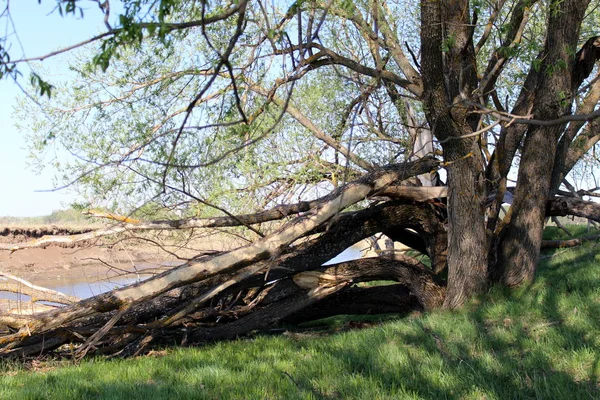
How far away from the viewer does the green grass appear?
16.7 ft

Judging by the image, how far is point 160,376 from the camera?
20.4ft

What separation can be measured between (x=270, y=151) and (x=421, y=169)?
3.19m

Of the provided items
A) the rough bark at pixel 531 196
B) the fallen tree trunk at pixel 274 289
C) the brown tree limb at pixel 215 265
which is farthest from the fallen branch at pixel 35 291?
the rough bark at pixel 531 196

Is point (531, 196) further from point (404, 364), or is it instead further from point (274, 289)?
point (404, 364)

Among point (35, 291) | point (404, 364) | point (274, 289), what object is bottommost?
point (404, 364)

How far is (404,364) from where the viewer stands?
5770mm

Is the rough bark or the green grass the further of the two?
the rough bark

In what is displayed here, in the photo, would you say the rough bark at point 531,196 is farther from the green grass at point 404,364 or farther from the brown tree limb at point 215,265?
the brown tree limb at point 215,265

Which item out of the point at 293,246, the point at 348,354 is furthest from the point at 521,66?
the point at 348,354

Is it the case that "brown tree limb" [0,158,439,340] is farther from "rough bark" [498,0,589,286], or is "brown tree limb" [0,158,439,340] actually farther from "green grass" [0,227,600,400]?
"rough bark" [498,0,589,286]

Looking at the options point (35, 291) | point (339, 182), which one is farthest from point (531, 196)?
point (35, 291)

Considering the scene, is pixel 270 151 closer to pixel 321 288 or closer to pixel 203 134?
pixel 203 134

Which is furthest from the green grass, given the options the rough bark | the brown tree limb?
the brown tree limb

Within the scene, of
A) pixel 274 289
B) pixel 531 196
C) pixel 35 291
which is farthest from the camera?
pixel 274 289
